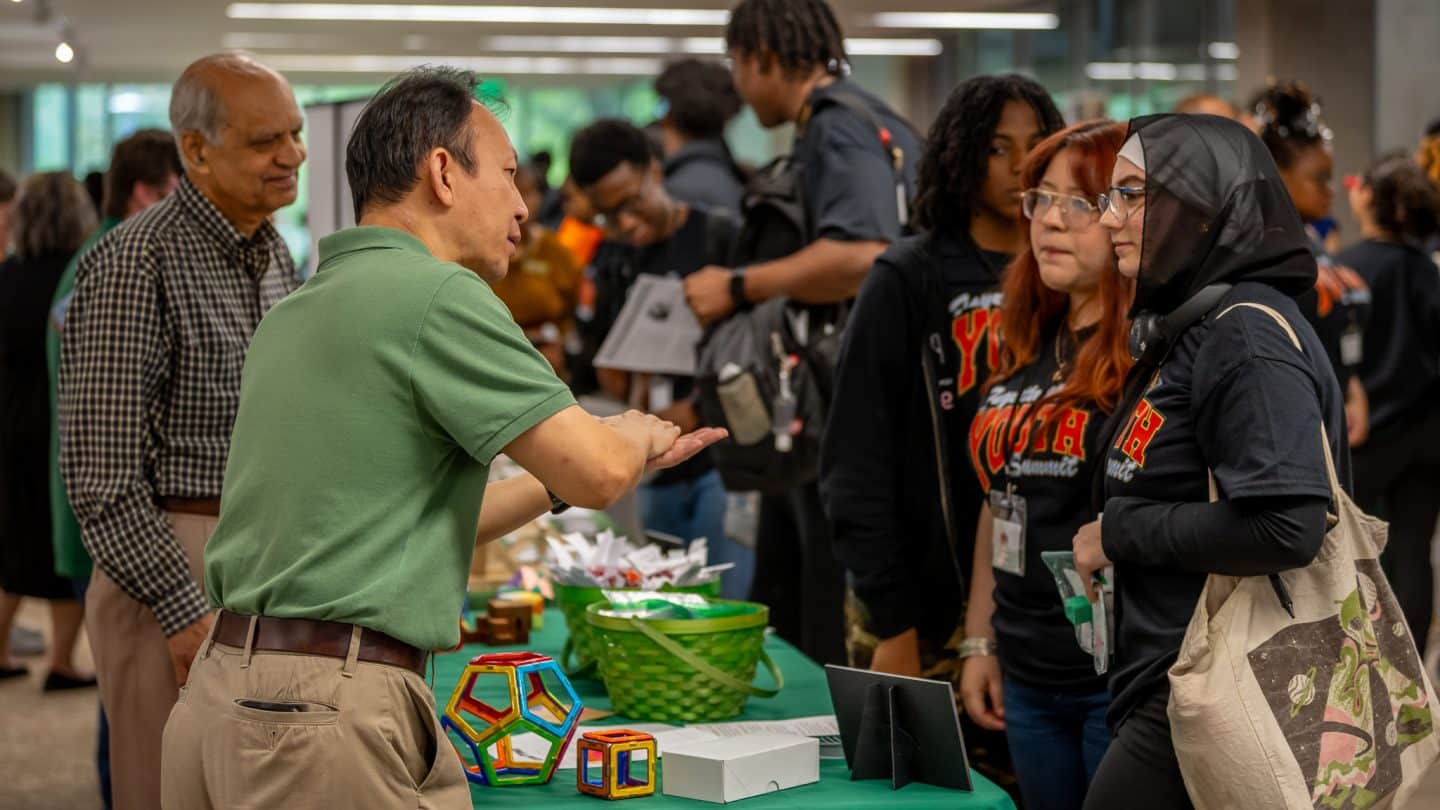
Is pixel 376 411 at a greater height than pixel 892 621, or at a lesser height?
greater

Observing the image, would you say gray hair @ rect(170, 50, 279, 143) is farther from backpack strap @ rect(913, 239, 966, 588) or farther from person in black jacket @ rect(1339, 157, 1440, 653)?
person in black jacket @ rect(1339, 157, 1440, 653)

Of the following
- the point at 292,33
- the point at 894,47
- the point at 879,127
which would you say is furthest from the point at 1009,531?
the point at 894,47

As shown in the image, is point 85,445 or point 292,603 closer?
point 292,603

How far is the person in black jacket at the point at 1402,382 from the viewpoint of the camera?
5.15 meters

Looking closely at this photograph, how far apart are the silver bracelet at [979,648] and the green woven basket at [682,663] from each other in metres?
0.44

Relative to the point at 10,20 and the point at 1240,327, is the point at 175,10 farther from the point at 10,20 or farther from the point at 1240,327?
the point at 1240,327

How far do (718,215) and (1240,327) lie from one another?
284 centimetres

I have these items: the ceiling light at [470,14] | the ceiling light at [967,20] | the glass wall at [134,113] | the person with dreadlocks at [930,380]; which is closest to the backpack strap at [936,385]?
the person with dreadlocks at [930,380]

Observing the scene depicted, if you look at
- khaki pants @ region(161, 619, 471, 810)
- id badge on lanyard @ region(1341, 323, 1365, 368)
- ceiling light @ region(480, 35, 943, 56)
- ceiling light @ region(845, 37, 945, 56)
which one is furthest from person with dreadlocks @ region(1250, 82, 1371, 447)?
ceiling light @ region(845, 37, 945, 56)

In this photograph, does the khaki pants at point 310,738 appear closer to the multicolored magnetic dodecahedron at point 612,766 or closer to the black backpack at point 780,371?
the multicolored magnetic dodecahedron at point 612,766

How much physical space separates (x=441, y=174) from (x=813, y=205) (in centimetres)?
179

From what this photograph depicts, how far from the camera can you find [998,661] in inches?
98.2

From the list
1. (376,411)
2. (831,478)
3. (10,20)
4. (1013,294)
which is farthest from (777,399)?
(10,20)

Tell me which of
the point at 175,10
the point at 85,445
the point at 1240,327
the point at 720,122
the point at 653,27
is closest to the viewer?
the point at 1240,327
